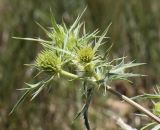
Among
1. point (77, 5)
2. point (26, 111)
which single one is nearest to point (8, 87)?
point (26, 111)

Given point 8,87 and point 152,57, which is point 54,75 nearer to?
point 8,87

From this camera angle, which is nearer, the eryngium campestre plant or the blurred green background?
the eryngium campestre plant

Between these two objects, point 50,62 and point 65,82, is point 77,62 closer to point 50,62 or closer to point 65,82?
point 50,62

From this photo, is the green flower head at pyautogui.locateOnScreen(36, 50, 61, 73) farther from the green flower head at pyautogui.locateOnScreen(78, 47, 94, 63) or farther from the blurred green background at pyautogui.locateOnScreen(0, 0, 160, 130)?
the blurred green background at pyautogui.locateOnScreen(0, 0, 160, 130)

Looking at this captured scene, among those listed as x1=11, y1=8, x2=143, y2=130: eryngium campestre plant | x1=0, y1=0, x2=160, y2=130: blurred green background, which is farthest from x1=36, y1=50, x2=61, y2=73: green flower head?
x1=0, y1=0, x2=160, y2=130: blurred green background

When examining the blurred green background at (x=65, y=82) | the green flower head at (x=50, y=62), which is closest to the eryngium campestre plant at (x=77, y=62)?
the green flower head at (x=50, y=62)

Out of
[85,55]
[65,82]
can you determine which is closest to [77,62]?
[85,55]
